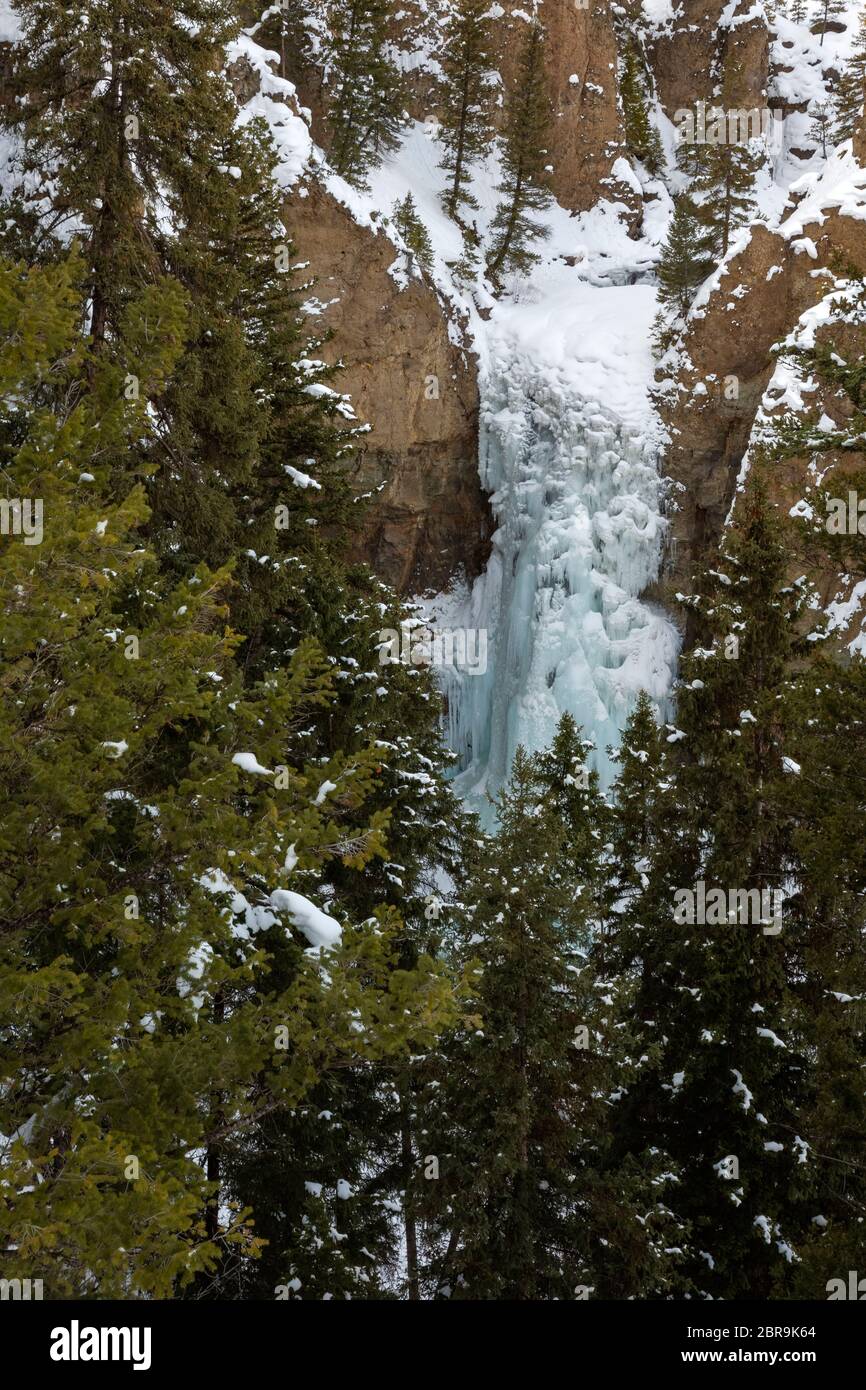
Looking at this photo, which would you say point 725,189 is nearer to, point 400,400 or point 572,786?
point 400,400

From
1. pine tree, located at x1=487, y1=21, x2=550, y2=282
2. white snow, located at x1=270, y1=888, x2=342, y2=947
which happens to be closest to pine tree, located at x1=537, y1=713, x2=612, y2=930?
white snow, located at x1=270, y1=888, x2=342, y2=947

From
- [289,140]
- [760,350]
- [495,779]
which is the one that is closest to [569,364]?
[760,350]

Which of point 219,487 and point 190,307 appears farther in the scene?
point 219,487

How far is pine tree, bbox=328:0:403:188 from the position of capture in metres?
31.2

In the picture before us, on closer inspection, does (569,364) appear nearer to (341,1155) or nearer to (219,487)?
(219,487)

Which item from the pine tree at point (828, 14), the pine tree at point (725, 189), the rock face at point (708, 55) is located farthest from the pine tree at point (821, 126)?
the pine tree at point (725, 189)

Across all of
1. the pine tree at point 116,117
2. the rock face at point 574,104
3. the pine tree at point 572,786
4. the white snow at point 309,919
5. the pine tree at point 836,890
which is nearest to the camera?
the white snow at point 309,919

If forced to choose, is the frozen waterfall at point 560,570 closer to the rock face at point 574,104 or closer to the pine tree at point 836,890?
the rock face at point 574,104

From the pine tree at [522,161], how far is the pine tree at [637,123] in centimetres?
565

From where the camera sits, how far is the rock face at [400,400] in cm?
2597

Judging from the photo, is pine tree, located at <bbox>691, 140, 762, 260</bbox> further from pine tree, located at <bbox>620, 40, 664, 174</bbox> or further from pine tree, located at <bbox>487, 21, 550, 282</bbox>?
pine tree, located at <bbox>620, 40, 664, 174</bbox>

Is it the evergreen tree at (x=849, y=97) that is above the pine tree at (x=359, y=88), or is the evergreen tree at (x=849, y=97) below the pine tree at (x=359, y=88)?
above

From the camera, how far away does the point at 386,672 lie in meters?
12.3

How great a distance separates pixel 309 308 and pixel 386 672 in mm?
16043
